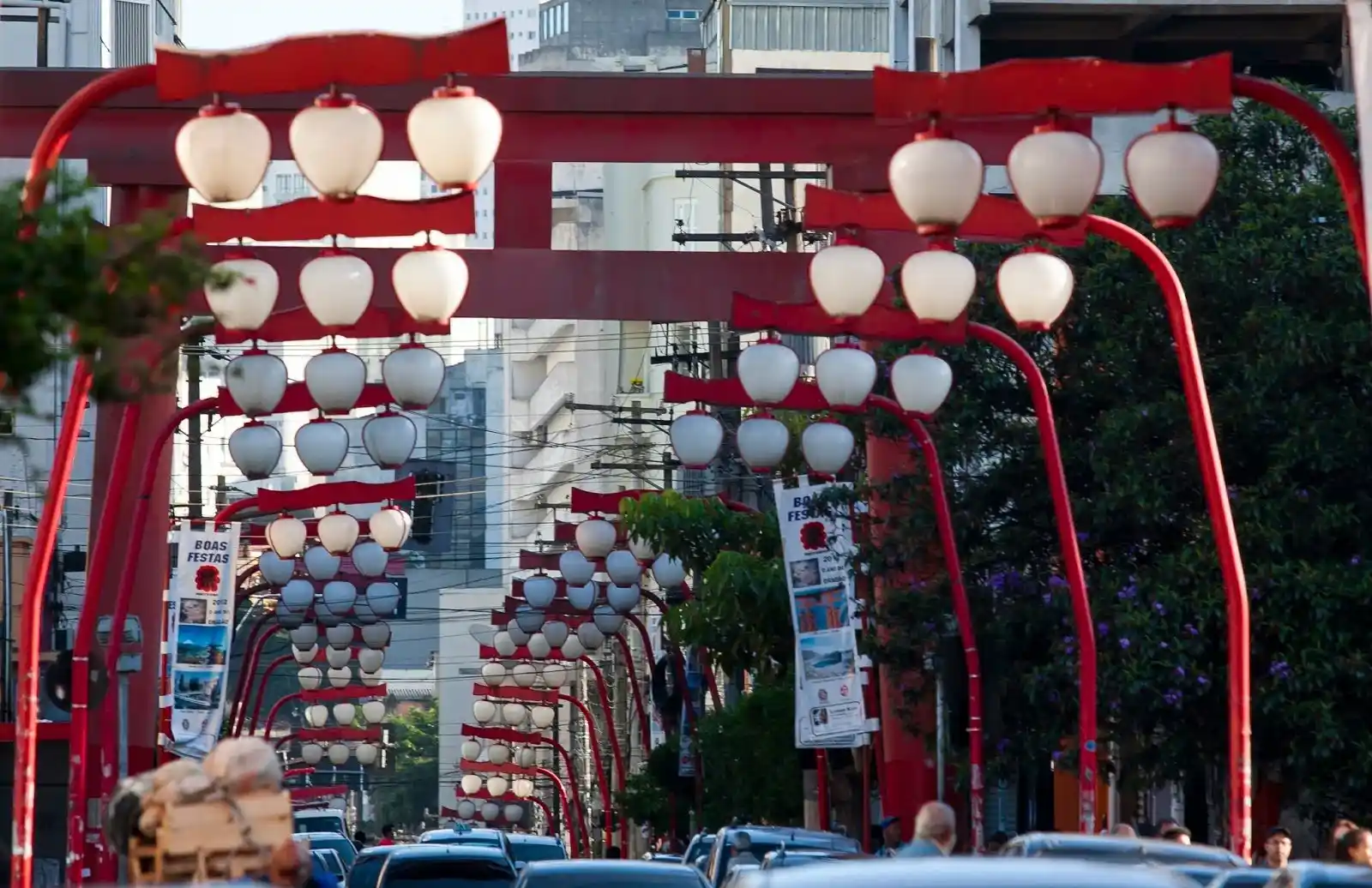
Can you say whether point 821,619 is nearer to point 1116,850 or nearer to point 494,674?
point 1116,850

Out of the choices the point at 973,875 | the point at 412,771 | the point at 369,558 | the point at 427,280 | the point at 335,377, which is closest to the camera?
the point at 973,875

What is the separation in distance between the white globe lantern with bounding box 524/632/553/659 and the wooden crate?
37.5 meters

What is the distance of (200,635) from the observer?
34000mm

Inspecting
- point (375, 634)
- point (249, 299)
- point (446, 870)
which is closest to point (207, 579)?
point (446, 870)

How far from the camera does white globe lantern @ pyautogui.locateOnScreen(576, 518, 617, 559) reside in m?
36.3

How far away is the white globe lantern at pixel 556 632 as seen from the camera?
158 ft

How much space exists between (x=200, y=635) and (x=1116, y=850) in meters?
19.5

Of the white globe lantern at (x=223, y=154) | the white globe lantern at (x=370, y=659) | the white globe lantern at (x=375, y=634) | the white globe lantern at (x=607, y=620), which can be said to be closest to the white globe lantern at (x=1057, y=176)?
the white globe lantern at (x=223, y=154)

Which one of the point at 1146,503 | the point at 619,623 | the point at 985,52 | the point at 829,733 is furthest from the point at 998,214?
the point at 985,52

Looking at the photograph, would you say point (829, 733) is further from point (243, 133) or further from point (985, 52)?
point (985, 52)

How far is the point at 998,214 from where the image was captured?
1931 centimetres

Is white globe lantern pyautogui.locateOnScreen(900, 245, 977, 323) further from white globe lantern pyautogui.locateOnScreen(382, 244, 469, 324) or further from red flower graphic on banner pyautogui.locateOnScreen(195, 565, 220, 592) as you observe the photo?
red flower graphic on banner pyautogui.locateOnScreen(195, 565, 220, 592)

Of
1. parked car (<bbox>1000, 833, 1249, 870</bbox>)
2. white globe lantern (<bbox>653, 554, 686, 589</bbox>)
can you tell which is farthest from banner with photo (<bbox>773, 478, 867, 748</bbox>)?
parked car (<bbox>1000, 833, 1249, 870</bbox>)

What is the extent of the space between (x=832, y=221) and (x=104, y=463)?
10.1 m
